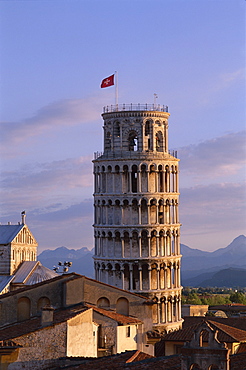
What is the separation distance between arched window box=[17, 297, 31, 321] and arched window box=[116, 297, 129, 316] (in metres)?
7.21

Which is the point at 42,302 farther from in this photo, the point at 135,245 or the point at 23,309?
the point at 135,245

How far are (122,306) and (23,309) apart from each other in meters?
7.87

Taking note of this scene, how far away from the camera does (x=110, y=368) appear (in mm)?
44281

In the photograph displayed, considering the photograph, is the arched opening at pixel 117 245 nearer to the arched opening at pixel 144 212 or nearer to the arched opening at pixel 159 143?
the arched opening at pixel 144 212

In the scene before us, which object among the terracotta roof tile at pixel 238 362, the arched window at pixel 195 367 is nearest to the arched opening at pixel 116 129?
the terracotta roof tile at pixel 238 362

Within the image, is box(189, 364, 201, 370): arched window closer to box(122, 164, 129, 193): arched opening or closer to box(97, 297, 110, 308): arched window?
box(97, 297, 110, 308): arched window

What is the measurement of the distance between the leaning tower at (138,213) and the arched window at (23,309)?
1325 inches

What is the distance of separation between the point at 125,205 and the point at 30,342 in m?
45.9

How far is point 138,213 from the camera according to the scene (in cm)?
9444

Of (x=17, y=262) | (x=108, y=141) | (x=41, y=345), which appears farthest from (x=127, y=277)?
(x=41, y=345)

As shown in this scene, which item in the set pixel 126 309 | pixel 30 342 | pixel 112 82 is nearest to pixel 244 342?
pixel 126 309

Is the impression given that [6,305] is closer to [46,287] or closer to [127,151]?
[46,287]

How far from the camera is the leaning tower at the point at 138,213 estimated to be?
94188 millimetres

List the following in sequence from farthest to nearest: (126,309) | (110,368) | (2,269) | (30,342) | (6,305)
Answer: (2,269) → (126,309) → (6,305) → (30,342) → (110,368)
